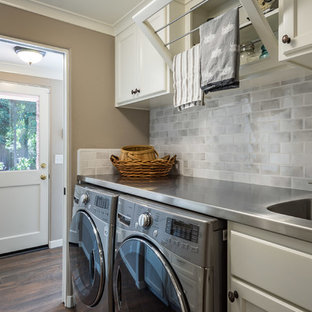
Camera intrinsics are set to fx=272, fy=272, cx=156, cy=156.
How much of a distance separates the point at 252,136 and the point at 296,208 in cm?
60

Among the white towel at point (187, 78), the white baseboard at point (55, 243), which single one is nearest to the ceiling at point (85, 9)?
the white towel at point (187, 78)

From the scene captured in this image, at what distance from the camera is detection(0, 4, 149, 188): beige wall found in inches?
76.5

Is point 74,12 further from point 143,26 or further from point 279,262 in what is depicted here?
point 279,262

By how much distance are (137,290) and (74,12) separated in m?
1.93

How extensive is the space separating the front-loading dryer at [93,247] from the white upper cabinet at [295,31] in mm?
1052

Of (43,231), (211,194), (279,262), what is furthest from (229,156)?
(43,231)

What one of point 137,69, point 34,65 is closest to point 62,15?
point 137,69

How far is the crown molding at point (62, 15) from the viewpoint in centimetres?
186

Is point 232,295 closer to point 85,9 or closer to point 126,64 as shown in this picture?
point 126,64

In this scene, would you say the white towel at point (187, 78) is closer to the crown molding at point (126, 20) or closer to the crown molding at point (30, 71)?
the crown molding at point (126, 20)

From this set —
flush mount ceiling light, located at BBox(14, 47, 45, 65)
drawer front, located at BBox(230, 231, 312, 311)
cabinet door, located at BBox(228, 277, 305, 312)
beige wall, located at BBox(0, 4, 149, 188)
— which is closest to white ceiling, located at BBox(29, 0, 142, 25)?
beige wall, located at BBox(0, 4, 149, 188)

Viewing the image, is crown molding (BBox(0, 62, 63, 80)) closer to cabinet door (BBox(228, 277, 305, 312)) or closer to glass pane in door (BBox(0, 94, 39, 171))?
glass pane in door (BBox(0, 94, 39, 171))

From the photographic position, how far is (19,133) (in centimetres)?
317

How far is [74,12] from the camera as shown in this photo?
6.66 ft
